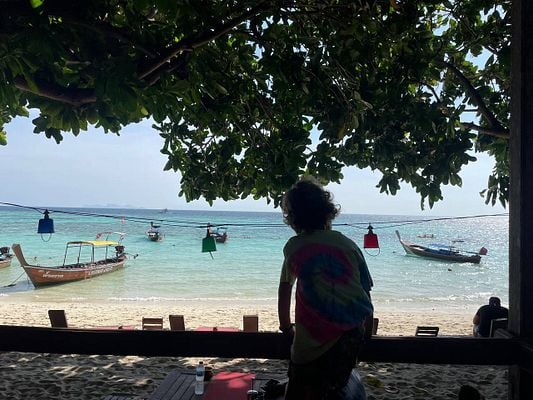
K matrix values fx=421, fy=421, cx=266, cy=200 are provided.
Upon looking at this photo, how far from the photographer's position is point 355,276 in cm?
190

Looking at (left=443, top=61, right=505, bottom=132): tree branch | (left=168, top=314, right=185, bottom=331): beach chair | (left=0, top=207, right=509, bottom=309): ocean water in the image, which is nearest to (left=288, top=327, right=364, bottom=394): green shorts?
(left=443, top=61, right=505, bottom=132): tree branch

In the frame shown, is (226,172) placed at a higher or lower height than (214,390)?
higher

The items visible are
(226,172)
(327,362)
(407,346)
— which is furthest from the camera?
(226,172)

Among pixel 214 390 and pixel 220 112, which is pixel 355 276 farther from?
pixel 220 112

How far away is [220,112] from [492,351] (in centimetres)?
390

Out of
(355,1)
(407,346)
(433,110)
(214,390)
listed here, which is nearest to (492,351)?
(407,346)

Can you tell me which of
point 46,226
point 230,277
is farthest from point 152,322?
point 230,277

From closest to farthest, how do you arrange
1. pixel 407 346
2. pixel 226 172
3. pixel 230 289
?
pixel 407 346 → pixel 226 172 → pixel 230 289

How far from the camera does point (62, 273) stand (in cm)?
2469

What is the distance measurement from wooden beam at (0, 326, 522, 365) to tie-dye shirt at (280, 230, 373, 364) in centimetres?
41

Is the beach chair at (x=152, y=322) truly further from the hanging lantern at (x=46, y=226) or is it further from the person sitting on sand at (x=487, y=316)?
the person sitting on sand at (x=487, y=316)

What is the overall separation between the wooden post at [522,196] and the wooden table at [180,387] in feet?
7.23

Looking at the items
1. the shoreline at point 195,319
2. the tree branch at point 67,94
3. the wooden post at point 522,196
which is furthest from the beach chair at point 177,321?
the wooden post at point 522,196

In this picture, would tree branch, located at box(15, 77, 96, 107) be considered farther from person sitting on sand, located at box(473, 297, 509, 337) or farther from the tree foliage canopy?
person sitting on sand, located at box(473, 297, 509, 337)
